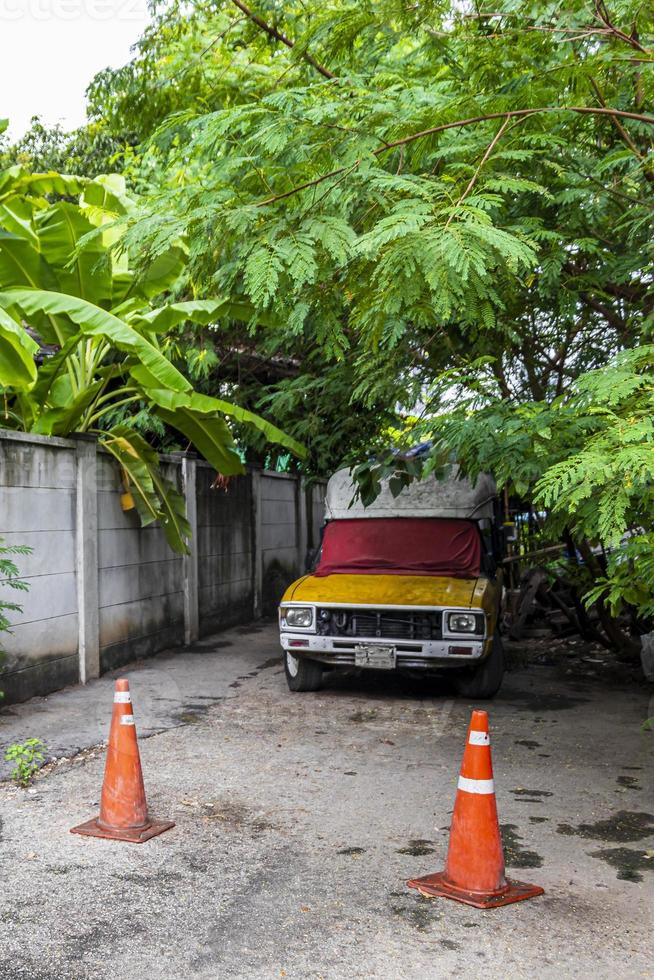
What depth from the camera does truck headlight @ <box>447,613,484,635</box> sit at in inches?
332

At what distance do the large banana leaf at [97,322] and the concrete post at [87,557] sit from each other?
1.42 metres

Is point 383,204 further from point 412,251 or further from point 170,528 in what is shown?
point 170,528

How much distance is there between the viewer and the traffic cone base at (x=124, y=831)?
5.01 metres

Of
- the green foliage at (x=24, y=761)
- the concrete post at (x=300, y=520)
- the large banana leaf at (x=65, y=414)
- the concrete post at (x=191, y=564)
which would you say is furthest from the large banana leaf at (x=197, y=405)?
the concrete post at (x=300, y=520)

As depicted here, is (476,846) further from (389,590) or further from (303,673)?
(303,673)

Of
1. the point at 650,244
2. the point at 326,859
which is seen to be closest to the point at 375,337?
the point at 650,244

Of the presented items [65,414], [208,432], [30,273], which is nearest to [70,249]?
[30,273]

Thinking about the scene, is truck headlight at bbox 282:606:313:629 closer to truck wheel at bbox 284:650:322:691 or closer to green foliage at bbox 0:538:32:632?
truck wheel at bbox 284:650:322:691

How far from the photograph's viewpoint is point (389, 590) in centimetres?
889

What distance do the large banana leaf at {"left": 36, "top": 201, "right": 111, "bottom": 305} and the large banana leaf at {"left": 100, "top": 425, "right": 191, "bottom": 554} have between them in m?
1.54

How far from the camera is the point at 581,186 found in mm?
6324

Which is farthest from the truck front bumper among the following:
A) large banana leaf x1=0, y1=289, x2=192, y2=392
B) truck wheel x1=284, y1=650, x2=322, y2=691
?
large banana leaf x1=0, y1=289, x2=192, y2=392

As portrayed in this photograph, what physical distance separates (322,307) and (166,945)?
350 cm

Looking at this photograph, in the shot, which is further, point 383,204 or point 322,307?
point 322,307
